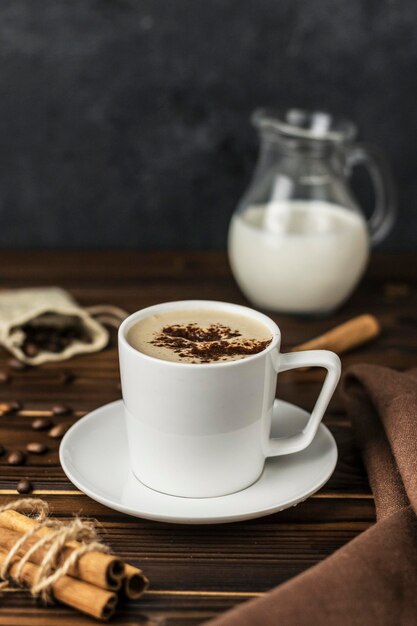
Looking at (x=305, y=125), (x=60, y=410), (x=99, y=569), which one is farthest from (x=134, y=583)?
(x=305, y=125)

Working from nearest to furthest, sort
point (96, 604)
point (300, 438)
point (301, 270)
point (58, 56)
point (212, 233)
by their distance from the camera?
point (96, 604) → point (300, 438) → point (301, 270) → point (58, 56) → point (212, 233)

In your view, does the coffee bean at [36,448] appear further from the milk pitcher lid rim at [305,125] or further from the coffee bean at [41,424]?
the milk pitcher lid rim at [305,125]

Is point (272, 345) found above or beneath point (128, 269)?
above

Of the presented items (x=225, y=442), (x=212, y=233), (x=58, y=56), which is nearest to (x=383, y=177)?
(x=212, y=233)

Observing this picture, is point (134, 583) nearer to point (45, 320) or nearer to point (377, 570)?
point (377, 570)

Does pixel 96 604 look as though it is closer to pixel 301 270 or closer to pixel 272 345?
pixel 272 345

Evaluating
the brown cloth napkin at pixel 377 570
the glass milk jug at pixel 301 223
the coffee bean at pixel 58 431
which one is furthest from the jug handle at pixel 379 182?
the coffee bean at pixel 58 431

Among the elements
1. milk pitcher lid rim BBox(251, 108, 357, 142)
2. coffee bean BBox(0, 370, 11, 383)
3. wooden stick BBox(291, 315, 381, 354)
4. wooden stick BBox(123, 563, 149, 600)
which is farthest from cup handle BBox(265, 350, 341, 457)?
milk pitcher lid rim BBox(251, 108, 357, 142)

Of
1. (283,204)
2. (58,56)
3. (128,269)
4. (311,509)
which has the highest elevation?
(58,56)
